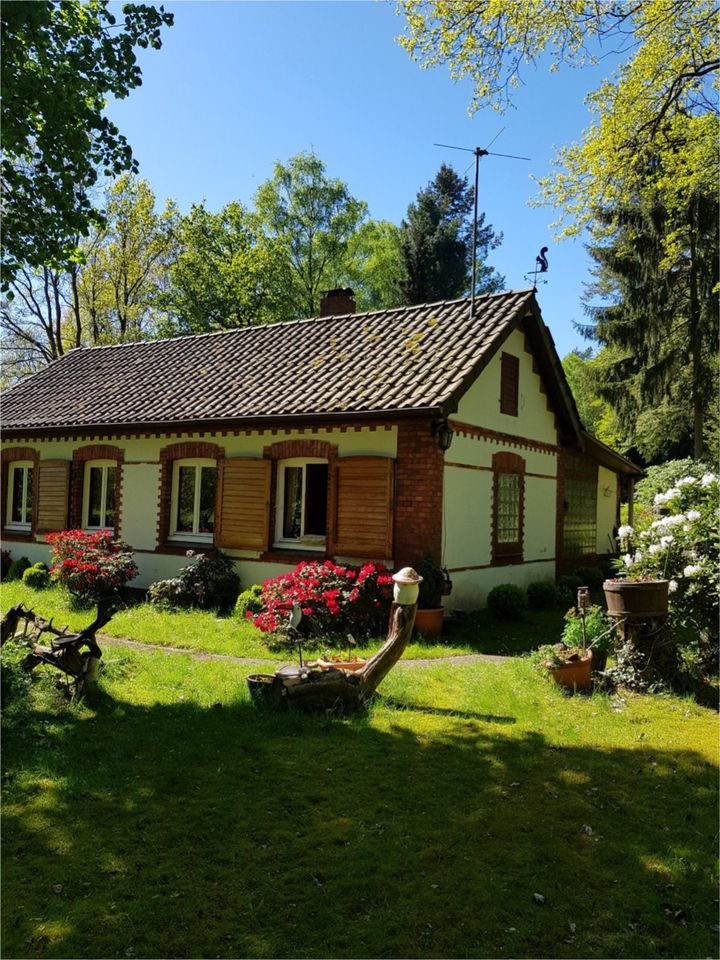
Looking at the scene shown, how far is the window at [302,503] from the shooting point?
12.3 metres

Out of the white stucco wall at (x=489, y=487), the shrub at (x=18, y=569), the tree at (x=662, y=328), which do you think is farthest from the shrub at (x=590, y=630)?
the tree at (x=662, y=328)

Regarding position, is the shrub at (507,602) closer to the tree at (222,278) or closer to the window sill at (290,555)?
the window sill at (290,555)

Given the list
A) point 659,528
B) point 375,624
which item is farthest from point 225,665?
point 659,528

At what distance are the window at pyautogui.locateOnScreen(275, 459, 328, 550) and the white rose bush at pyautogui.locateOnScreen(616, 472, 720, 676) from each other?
19.1 feet

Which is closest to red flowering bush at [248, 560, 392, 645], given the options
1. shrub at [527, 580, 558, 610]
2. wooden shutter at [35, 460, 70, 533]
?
shrub at [527, 580, 558, 610]

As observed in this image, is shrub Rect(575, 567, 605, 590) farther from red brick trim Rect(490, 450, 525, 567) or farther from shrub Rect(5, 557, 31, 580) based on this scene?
shrub Rect(5, 557, 31, 580)

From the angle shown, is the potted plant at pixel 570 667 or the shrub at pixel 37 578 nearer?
the potted plant at pixel 570 667

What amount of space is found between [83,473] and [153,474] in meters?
2.38

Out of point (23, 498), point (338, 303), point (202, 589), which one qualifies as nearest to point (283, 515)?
point (202, 589)

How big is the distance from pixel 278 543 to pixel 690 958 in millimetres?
9843

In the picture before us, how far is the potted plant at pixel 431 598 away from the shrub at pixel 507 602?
53.7 inches

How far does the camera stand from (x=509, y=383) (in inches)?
533

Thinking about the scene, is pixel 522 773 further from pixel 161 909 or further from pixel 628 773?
pixel 161 909

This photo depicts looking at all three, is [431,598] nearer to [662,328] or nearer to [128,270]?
[662,328]
